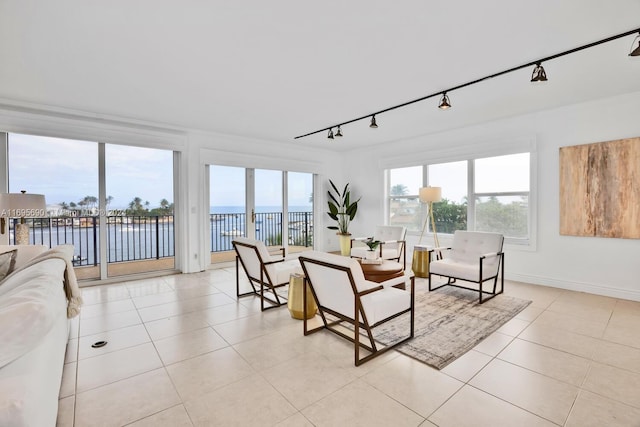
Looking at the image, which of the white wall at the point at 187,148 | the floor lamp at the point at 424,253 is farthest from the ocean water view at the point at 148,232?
the floor lamp at the point at 424,253

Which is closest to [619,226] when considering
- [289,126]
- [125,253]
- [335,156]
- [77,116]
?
[289,126]

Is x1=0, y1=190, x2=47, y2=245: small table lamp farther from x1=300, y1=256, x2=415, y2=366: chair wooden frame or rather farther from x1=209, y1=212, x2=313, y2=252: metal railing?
x1=300, y1=256, x2=415, y2=366: chair wooden frame

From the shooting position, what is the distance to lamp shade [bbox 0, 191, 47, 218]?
3332 mm

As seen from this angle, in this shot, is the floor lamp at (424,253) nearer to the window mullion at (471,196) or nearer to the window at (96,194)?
the window mullion at (471,196)

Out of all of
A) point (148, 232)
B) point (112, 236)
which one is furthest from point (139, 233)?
point (112, 236)

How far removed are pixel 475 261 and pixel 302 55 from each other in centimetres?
351

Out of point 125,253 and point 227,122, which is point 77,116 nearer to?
point 227,122

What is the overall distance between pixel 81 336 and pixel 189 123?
11.2 ft

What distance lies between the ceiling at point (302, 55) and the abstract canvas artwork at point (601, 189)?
2.40ft

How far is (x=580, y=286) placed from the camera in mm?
4203

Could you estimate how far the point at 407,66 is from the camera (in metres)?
2.98

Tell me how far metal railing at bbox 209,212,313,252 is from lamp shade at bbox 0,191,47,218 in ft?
8.37

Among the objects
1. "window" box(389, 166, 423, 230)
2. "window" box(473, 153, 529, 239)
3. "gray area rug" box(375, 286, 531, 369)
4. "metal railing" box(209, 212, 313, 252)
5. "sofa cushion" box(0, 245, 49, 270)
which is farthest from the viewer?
"metal railing" box(209, 212, 313, 252)

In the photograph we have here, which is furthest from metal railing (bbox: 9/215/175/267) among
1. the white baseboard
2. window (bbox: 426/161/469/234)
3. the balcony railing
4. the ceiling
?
the white baseboard
